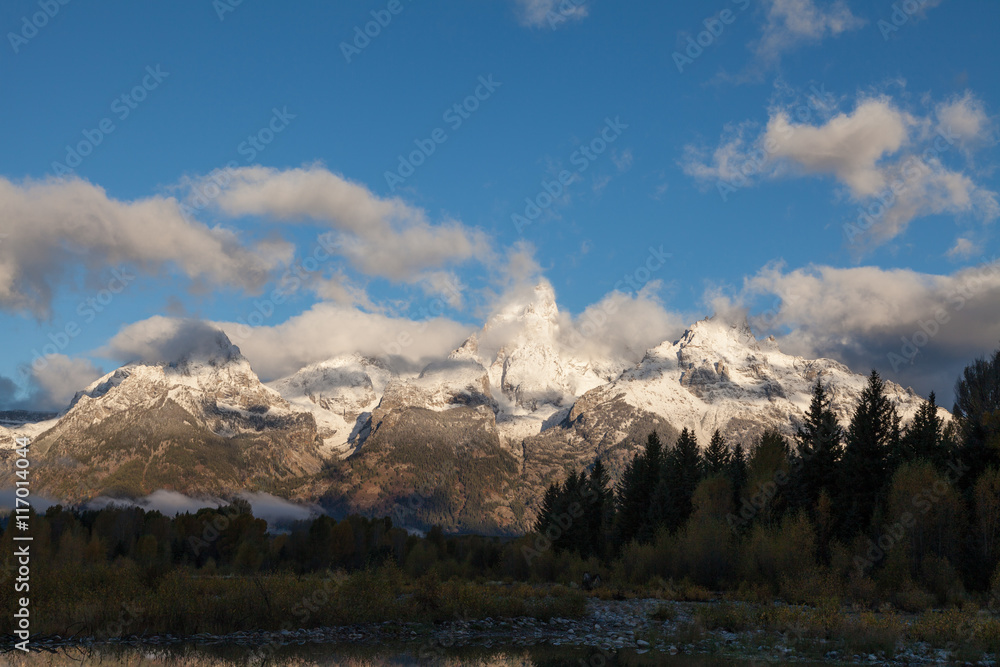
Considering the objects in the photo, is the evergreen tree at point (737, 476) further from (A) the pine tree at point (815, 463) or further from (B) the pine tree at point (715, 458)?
(A) the pine tree at point (815, 463)

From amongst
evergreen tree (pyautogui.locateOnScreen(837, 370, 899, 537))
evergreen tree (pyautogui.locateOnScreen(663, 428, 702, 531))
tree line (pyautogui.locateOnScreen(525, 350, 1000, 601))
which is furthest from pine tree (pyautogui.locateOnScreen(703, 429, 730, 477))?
evergreen tree (pyautogui.locateOnScreen(837, 370, 899, 537))

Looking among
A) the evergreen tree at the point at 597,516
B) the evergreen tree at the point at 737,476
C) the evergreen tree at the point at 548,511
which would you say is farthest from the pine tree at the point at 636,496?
the evergreen tree at the point at 548,511

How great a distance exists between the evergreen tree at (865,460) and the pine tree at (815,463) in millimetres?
2247

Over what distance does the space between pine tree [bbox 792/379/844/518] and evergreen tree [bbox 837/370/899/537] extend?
225 cm

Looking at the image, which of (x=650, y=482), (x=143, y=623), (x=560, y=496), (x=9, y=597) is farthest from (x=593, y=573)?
(x=9, y=597)

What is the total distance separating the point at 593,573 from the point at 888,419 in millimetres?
31577

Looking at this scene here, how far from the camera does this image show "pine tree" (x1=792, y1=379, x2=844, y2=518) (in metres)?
71.9

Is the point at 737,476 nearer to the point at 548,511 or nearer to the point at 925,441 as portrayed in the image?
the point at 925,441

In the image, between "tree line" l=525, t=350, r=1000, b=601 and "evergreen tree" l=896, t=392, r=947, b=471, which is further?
"evergreen tree" l=896, t=392, r=947, b=471

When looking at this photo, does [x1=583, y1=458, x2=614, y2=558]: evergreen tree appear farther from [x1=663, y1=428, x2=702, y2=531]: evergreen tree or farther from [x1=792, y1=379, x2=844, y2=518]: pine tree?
[x1=792, y1=379, x2=844, y2=518]: pine tree

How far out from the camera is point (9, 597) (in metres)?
37.2

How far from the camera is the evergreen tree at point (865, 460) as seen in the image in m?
66.4

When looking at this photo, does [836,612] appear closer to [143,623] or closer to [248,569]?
[143,623]

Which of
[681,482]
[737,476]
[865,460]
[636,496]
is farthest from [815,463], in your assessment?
[636,496]
